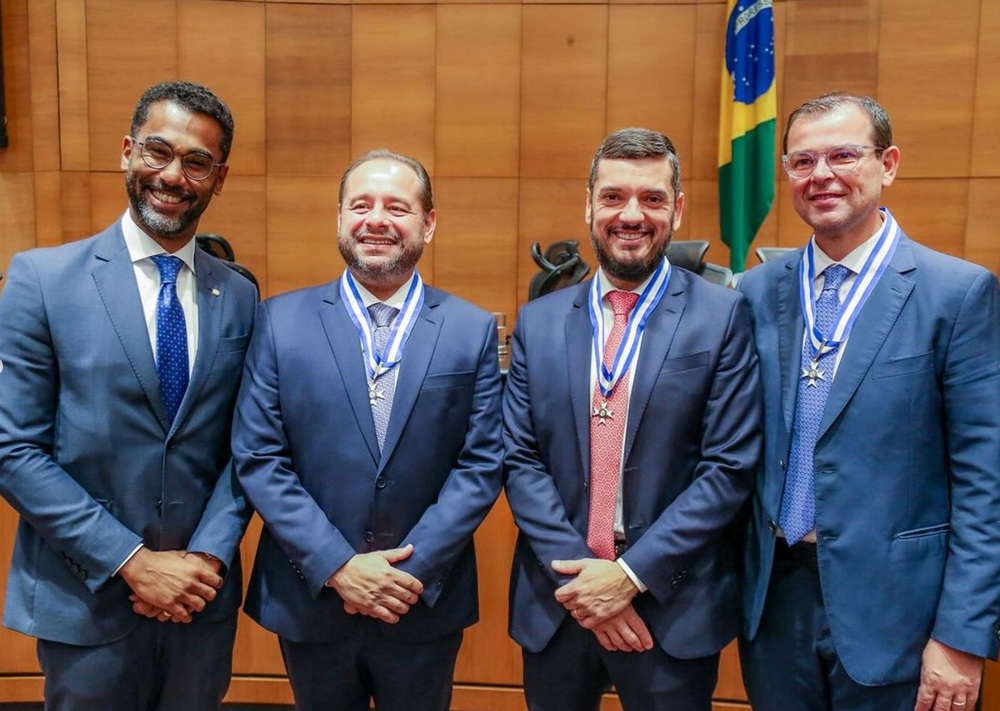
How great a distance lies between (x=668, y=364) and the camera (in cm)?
186

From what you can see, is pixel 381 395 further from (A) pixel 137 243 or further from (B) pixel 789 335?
(B) pixel 789 335

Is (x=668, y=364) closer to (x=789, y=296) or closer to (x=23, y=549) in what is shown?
(x=789, y=296)

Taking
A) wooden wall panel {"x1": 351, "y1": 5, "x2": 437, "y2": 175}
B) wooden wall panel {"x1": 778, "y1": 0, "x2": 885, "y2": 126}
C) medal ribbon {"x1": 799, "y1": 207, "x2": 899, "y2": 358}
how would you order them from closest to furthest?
medal ribbon {"x1": 799, "y1": 207, "x2": 899, "y2": 358}, wooden wall panel {"x1": 778, "y1": 0, "x2": 885, "y2": 126}, wooden wall panel {"x1": 351, "y1": 5, "x2": 437, "y2": 175}

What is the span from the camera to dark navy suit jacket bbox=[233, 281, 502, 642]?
187cm

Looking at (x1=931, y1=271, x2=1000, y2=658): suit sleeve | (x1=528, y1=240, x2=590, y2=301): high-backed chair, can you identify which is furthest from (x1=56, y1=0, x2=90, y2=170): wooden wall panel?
(x1=931, y1=271, x2=1000, y2=658): suit sleeve

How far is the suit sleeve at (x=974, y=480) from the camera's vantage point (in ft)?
5.43

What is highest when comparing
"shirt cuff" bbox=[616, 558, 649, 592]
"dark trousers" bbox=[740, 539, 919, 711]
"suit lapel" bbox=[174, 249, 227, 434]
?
"suit lapel" bbox=[174, 249, 227, 434]

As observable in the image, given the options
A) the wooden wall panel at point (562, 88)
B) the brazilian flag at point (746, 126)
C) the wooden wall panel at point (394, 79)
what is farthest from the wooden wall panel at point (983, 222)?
the wooden wall panel at point (394, 79)

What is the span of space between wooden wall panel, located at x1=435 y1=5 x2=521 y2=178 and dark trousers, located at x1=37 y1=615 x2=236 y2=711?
12.0ft

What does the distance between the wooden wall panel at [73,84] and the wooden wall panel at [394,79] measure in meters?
1.57

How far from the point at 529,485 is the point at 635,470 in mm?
245

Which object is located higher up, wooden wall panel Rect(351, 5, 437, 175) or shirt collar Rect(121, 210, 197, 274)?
wooden wall panel Rect(351, 5, 437, 175)

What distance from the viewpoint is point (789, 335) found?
6.06 feet

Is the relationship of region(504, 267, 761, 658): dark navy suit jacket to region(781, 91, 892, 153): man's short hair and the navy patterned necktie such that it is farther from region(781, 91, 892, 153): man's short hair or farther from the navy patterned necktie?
region(781, 91, 892, 153): man's short hair
